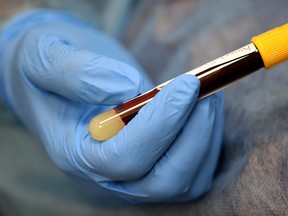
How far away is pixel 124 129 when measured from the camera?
51cm

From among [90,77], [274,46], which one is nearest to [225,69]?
[274,46]

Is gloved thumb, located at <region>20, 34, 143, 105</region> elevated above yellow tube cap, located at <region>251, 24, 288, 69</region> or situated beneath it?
elevated above

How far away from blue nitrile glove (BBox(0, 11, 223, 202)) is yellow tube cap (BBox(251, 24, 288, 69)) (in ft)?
0.31

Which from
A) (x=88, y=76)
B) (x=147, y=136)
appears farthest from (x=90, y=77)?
(x=147, y=136)

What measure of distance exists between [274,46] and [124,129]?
0.21 metres

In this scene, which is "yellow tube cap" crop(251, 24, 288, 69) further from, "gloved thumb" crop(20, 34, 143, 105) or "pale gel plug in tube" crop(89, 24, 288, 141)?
"gloved thumb" crop(20, 34, 143, 105)

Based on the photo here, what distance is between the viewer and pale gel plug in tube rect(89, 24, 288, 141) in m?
0.49

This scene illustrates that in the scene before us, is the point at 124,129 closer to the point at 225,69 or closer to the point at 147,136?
the point at 147,136

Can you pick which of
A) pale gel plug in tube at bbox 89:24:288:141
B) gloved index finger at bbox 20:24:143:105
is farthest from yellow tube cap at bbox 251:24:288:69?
gloved index finger at bbox 20:24:143:105

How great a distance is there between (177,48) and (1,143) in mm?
439

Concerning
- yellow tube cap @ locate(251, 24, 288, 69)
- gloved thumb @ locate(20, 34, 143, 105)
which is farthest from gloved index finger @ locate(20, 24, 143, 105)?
yellow tube cap @ locate(251, 24, 288, 69)

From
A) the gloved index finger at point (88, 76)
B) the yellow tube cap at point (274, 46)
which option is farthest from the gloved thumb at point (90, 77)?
the yellow tube cap at point (274, 46)

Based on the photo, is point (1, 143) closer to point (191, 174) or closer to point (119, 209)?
point (119, 209)

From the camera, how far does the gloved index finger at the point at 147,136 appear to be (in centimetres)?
48
